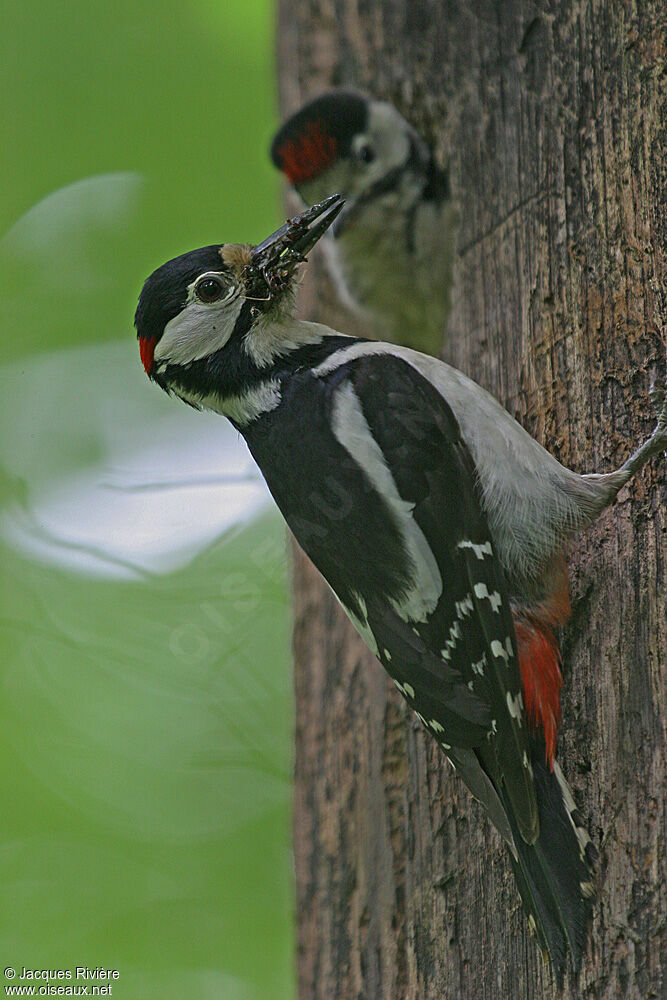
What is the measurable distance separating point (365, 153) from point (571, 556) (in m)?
1.72

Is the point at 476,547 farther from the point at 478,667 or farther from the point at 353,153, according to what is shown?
the point at 353,153

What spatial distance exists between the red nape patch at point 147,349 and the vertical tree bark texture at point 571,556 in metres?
0.75

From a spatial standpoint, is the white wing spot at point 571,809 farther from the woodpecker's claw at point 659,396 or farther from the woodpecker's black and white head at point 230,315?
the woodpecker's black and white head at point 230,315

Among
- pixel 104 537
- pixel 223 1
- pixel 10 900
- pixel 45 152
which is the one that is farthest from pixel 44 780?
pixel 223 1

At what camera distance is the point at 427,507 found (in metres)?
1.68

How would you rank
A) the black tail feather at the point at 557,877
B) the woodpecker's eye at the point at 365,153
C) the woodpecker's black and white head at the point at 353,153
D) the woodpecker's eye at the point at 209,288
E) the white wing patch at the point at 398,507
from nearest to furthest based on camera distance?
the black tail feather at the point at 557,877
the white wing patch at the point at 398,507
the woodpecker's eye at the point at 209,288
the woodpecker's black and white head at the point at 353,153
the woodpecker's eye at the point at 365,153

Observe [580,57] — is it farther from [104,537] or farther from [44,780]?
[44,780]

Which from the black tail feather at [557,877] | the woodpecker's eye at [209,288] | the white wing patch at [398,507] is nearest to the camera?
the black tail feather at [557,877]

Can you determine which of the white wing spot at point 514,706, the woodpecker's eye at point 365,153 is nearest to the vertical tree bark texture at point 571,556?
the white wing spot at point 514,706

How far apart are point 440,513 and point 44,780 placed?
77.4 inches

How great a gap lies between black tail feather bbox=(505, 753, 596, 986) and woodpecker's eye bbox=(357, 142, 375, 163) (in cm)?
206

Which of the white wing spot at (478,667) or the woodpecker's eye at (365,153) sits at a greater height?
the woodpecker's eye at (365,153)

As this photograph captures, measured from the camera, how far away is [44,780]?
3066mm

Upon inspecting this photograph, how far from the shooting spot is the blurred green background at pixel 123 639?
2.92 m
